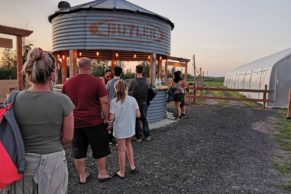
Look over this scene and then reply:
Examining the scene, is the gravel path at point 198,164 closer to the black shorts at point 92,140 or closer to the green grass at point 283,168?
the green grass at point 283,168

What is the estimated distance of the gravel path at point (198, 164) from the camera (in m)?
4.21

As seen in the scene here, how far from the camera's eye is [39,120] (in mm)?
2049

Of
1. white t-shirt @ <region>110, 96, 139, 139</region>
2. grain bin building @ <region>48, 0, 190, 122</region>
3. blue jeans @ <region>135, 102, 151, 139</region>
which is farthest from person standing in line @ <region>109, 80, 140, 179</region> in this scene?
grain bin building @ <region>48, 0, 190, 122</region>

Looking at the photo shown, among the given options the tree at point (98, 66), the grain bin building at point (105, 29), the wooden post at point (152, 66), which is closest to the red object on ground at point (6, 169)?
the grain bin building at point (105, 29)

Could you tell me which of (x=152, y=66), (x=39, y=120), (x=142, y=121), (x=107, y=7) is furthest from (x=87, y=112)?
(x=152, y=66)

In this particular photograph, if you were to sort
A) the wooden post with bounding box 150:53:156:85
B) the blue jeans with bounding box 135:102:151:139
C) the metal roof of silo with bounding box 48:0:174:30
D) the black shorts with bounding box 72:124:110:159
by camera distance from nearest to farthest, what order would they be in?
the black shorts with bounding box 72:124:110:159 < the blue jeans with bounding box 135:102:151:139 < the metal roof of silo with bounding box 48:0:174:30 < the wooden post with bounding box 150:53:156:85

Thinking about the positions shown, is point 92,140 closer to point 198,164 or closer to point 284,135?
point 198,164

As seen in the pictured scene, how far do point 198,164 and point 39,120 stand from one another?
154 inches

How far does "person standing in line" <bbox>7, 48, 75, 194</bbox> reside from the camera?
2016 mm

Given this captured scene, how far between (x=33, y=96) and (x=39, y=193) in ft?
2.45

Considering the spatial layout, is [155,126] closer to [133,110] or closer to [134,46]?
[134,46]

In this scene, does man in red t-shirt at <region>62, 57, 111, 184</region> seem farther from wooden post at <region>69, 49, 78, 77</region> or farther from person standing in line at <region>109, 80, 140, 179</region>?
wooden post at <region>69, 49, 78, 77</region>

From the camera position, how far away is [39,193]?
6.77 ft

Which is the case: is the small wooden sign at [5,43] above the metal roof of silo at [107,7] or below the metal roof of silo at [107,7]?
below
